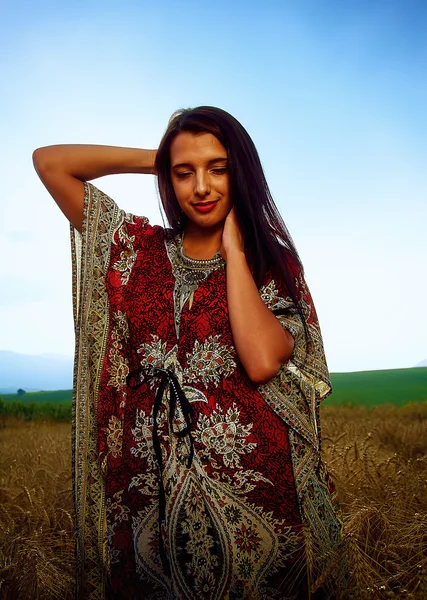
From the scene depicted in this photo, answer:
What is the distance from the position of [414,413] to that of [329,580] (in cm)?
767

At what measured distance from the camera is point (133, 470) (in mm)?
2562

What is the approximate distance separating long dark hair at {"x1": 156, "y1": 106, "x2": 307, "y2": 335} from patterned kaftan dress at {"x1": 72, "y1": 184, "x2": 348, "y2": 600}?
0.09 m

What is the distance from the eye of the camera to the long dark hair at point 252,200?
103 inches

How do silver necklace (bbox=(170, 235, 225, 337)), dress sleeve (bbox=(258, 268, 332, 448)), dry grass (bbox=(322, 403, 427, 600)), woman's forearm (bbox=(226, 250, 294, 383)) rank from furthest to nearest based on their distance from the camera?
silver necklace (bbox=(170, 235, 225, 337)) < dress sleeve (bbox=(258, 268, 332, 448)) < woman's forearm (bbox=(226, 250, 294, 383)) < dry grass (bbox=(322, 403, 427, 600))

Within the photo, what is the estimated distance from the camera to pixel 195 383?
8.13 feet

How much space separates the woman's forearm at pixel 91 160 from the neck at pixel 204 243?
0.44 m

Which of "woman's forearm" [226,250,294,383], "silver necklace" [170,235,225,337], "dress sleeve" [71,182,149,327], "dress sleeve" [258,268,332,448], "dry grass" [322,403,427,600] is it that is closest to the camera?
"dry grass" [322,403,427,600]

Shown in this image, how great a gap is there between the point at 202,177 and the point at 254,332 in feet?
2.32

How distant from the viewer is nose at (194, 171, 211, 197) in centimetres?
254

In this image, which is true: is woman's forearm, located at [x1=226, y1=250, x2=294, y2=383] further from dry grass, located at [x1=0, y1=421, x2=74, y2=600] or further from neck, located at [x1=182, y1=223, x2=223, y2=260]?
dry grass, located at [x1=0, y1=421, x2=74, y2=600]

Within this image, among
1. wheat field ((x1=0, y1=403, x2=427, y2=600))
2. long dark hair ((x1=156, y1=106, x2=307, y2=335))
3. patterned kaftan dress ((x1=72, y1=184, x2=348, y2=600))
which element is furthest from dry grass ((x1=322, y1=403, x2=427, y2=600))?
long dark hair ((x1=156, y1=106, x2=307, y2=335))

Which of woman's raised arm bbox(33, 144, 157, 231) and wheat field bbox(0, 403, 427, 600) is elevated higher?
woman's raised arm bbox(33, 144, 157, 231)

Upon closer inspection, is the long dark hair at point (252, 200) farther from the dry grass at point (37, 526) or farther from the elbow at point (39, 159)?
the dry grass at point (37, 526)

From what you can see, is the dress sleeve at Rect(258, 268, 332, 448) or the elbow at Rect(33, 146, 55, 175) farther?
the elbow at Rect(33, 146, 55, 175)
